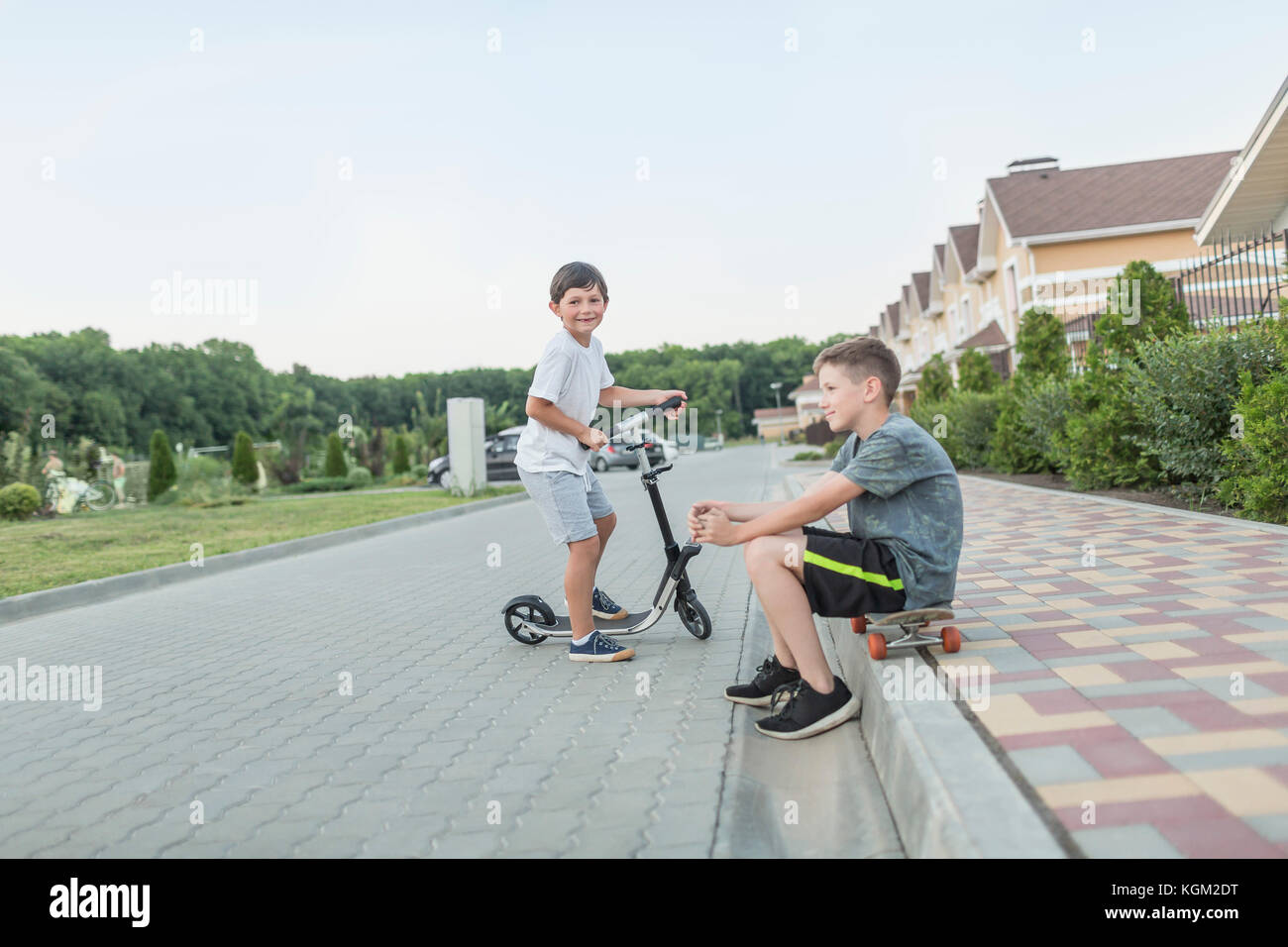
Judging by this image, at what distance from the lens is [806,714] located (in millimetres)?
3547

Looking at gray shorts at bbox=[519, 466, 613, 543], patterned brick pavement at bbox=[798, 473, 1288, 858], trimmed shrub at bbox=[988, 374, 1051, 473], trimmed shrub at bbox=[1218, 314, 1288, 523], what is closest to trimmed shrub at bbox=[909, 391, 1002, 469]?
trimmed shrub at bbox=[988, 374, 1051, 473]

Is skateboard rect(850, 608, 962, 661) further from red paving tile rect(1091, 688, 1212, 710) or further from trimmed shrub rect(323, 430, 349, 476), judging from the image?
trimmed shrub rect(323, 430, 349, 476)

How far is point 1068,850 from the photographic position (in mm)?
2094

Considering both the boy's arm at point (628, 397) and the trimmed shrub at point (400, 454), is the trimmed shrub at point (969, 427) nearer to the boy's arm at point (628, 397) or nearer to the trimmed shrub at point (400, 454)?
the boy's arm at point (628, 397)

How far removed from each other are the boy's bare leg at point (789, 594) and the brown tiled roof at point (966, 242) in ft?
107

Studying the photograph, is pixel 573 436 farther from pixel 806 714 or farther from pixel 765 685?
pixel 806 714

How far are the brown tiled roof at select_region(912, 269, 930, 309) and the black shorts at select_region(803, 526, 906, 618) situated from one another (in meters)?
45.3

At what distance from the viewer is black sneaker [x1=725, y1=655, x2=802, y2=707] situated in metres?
3.95

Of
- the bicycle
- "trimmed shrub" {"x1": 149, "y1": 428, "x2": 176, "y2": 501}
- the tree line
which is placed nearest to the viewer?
the bicycle

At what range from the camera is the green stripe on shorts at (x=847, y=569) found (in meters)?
3.51
